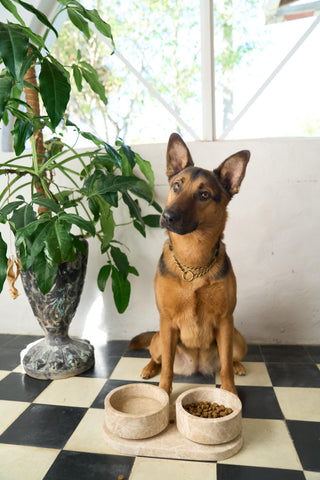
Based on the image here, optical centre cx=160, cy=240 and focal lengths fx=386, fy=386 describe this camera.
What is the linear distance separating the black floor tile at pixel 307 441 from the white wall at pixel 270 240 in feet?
2.94

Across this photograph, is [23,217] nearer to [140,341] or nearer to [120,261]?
[120,261]

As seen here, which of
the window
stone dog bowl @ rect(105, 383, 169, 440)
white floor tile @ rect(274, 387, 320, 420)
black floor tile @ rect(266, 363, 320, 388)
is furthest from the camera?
the window

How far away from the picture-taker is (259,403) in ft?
5.53

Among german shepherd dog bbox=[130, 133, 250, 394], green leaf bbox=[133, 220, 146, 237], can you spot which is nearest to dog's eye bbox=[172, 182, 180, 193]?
german shepherd dog bbox=[130, 133, 250, 394]

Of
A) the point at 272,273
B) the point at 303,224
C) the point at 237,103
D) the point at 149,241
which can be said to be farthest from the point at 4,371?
the point at 237,103

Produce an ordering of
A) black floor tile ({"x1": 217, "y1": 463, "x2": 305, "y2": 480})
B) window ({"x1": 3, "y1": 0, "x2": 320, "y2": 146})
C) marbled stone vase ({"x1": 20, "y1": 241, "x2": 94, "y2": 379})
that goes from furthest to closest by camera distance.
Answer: window ({"x1": 3, "y1": 0, "x2": 320, "y2": 146}) < marbled stone vase ({"x1": 20, "y1": 241, "x2": 94, "y2": 379}) < black floor tile ({"x1": 217, "y1": 463, "x2": 305, "y2": 480})

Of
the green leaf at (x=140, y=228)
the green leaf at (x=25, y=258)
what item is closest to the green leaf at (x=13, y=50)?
the green leaf at (x=25, y=258)

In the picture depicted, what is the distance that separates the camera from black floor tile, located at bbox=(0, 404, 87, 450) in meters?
1.45

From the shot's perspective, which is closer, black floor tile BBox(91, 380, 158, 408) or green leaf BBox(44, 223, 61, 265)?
green leaf BBox(44, 223, 61, 265)

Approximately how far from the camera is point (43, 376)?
196 cm

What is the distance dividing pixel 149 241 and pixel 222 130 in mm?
880

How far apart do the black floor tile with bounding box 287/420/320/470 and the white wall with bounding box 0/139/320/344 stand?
90 centimetres

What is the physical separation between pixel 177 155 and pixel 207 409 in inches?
40.1

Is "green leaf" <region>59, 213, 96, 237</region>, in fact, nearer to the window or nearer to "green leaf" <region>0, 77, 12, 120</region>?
"green leaf" <region>0, 77, 12, 120</region>
